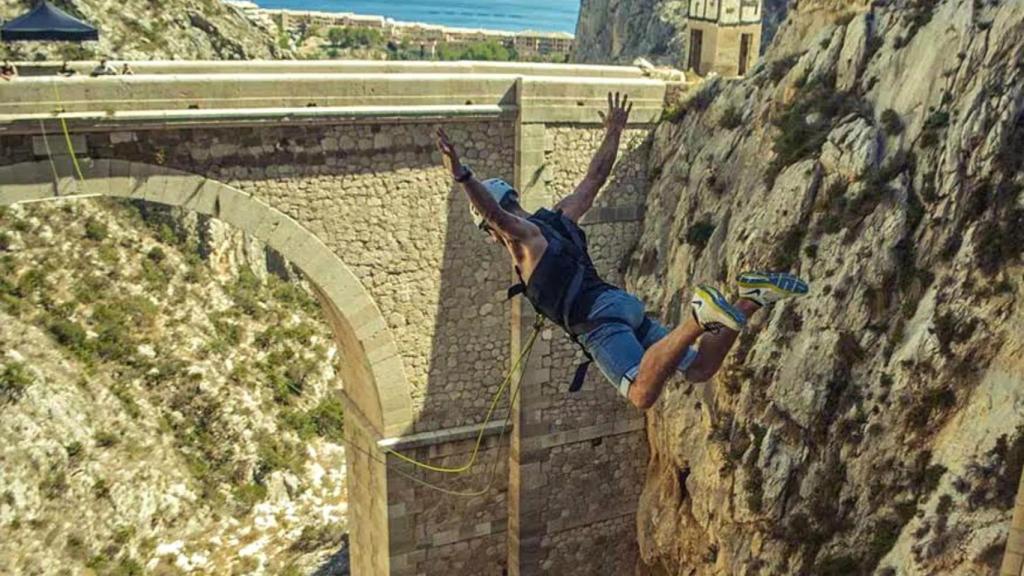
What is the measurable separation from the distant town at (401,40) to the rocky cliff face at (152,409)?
4502 cm

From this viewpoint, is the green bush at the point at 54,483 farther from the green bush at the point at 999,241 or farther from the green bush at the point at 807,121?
the green bush at the point at 999,241

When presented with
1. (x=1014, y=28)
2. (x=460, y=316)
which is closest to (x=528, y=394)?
(x=460, y=316)

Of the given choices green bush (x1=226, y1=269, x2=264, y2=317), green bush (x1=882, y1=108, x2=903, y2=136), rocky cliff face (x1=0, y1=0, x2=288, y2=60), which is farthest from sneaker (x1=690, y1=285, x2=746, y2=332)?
rocky cliff face (x1=0, y1=0, x2=288, y2=60)

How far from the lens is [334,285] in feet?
45.1

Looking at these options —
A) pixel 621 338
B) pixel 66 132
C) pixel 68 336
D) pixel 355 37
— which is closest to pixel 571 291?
pixel 621 338

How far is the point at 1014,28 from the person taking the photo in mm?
10289

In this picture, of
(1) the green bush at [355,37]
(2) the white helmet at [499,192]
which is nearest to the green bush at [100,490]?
(2) the white helmet at [499,192]

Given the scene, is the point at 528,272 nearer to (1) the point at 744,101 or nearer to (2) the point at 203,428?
(1) the point at 744,101

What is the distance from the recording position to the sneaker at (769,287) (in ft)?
21.8

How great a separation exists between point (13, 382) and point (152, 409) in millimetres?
3468

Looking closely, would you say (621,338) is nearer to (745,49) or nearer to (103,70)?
(103,70)

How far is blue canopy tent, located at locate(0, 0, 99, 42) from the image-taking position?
1238 cm

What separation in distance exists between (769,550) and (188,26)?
28981 mm

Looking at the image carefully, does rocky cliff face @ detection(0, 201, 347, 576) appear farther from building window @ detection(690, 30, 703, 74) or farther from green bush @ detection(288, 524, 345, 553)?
building window @ detection(690, 30, 703, 74)
